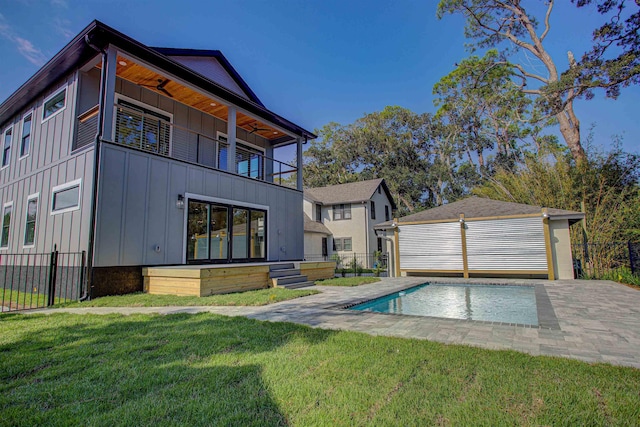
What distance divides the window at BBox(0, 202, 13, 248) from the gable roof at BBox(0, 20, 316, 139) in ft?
11.4

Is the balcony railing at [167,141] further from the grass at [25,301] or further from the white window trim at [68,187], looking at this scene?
the grass at [25,301]

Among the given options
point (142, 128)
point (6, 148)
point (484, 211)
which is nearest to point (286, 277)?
point (142, 128)

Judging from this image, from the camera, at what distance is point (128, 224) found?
7293 millimetres

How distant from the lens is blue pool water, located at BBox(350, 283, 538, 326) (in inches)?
235

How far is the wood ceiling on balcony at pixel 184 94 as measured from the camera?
8.52 metres

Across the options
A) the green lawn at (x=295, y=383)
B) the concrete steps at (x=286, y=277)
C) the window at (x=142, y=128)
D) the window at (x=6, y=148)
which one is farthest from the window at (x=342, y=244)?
the green lawn at (x=295, y=383)

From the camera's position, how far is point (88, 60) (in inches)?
317

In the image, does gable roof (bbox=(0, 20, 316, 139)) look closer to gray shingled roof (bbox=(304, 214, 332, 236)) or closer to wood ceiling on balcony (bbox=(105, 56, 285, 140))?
wood ceiling on balcony (bbox=(105, 56, 285, 140))

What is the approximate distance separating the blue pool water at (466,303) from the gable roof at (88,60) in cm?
756

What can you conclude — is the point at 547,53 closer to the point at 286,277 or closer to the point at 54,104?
the point at 286,277

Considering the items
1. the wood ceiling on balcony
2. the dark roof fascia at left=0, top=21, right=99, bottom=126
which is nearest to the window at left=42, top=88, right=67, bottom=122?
the dark roof fascia at left=0, top=21, right=99, bottom=126

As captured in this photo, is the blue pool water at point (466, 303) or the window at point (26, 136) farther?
the window at point (26, 136)

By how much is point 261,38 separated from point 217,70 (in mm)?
4383

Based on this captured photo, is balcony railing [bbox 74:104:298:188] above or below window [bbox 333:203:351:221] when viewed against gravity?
above
